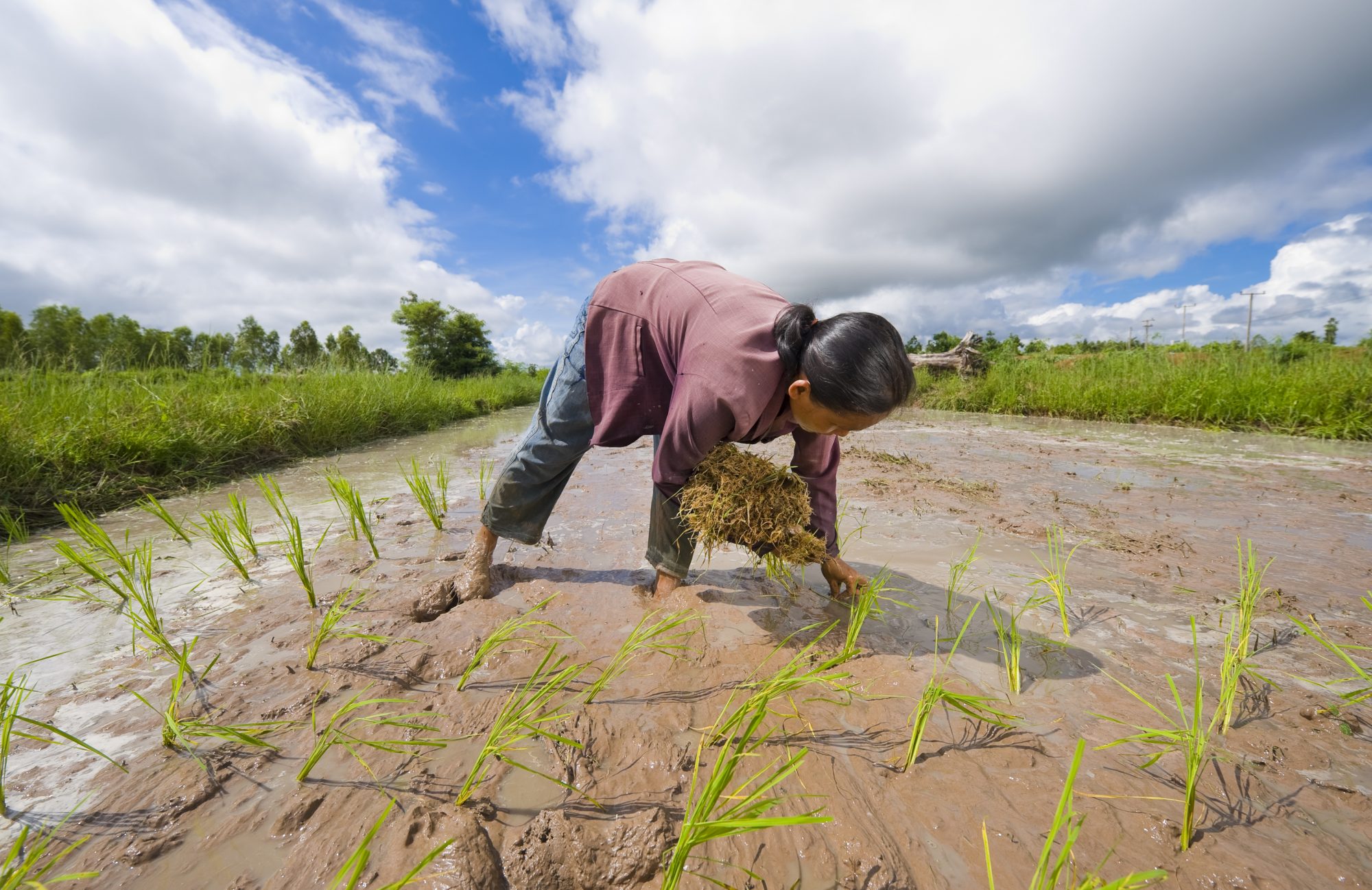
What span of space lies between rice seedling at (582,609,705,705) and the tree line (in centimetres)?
517

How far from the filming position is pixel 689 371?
1652 mm

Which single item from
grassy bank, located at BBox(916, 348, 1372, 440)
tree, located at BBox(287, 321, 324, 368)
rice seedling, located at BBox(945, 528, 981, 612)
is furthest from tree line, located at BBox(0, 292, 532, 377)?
grassy bank, located at BBox(916, 348, 1372, 440)

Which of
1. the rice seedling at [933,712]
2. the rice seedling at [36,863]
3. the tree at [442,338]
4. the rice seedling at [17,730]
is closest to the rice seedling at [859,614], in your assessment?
the rice seedling at [933,712]

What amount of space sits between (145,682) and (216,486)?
3113 mm

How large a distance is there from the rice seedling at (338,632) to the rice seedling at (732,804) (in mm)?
995

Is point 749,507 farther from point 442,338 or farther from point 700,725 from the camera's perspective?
point 442,338

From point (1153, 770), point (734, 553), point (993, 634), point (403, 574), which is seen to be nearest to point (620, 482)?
point (734, 553)

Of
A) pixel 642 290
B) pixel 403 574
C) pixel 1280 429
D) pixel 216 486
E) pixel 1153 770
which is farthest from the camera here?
pixel 1280 429

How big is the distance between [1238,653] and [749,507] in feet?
4.06

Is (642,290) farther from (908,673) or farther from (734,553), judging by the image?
(908,673)

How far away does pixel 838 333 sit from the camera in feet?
5.00

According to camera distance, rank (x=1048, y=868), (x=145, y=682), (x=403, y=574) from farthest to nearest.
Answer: (x=403, y=574) < (x=145, y=682) < (x=1048, y=868)

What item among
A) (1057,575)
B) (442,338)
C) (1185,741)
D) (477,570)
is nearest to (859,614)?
(1185,741)

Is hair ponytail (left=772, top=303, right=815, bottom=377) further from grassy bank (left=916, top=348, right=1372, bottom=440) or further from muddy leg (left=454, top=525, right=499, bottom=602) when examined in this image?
grassy bank (left=916, top=348, right=1372, bottom=440)
